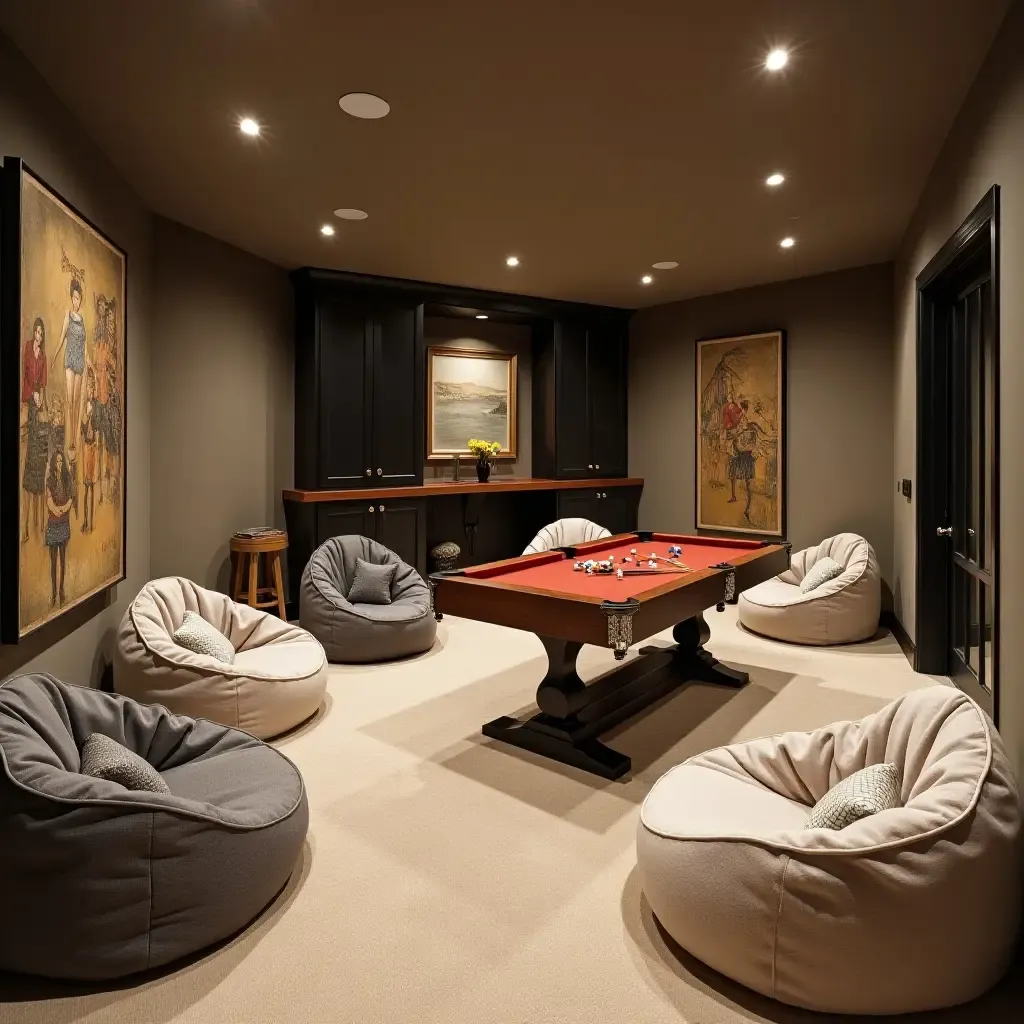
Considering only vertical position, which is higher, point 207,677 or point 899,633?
point 207,677

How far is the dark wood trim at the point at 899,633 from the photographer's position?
4.68 meters

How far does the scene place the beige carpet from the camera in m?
1.72

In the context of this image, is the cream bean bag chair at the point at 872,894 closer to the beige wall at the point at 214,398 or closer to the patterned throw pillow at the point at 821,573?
the patterned throw pillow at the point at 821,573

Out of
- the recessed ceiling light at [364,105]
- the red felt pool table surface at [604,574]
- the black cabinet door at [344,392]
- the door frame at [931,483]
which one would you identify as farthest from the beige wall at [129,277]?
the door frame at [931,483]

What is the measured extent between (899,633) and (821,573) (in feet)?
2.19

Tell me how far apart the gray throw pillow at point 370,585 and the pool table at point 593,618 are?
56.3 inches

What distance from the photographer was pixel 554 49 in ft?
8.66

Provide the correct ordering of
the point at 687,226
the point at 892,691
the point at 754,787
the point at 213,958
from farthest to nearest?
the point at 687,226, the point at 892,691, the point at 754,787, the point at 213,958

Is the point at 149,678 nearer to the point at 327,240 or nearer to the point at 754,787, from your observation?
the point at 754,787

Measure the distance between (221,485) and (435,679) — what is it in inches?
84.5

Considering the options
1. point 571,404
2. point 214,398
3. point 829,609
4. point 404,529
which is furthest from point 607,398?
point 214,398

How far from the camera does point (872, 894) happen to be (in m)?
1.61

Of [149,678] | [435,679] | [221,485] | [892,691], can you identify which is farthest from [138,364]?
[892,691]

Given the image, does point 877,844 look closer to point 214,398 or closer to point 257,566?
point 257,566
